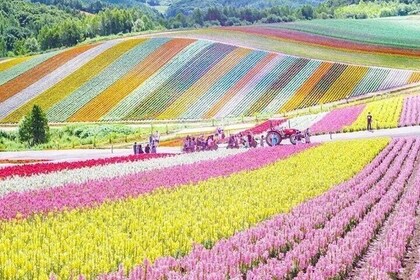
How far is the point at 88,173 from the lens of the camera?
27.5m

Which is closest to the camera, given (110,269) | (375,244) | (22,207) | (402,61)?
(110,269)

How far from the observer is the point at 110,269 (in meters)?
12.1

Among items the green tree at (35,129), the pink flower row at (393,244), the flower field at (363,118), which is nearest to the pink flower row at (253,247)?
the pink flower row at (393,244)

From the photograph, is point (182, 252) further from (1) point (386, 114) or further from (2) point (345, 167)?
(1) point (386, 114)

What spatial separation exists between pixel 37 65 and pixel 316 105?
149ft

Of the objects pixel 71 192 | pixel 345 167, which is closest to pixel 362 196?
pixel 345 167

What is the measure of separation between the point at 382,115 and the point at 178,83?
33.9 meters

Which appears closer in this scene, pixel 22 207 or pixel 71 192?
pixel 22 207

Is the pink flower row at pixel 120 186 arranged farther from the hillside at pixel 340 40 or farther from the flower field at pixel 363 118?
the hillside at pixel 340 40

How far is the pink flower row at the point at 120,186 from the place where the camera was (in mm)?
19109

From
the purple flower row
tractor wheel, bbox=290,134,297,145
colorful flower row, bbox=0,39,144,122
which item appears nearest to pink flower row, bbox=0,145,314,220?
the purple flower row

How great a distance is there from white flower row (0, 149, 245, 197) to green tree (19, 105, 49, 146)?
30.4 meters

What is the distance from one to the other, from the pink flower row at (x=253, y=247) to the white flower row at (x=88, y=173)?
9.91 metres

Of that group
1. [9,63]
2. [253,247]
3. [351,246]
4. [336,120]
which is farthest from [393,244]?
[9,63]
